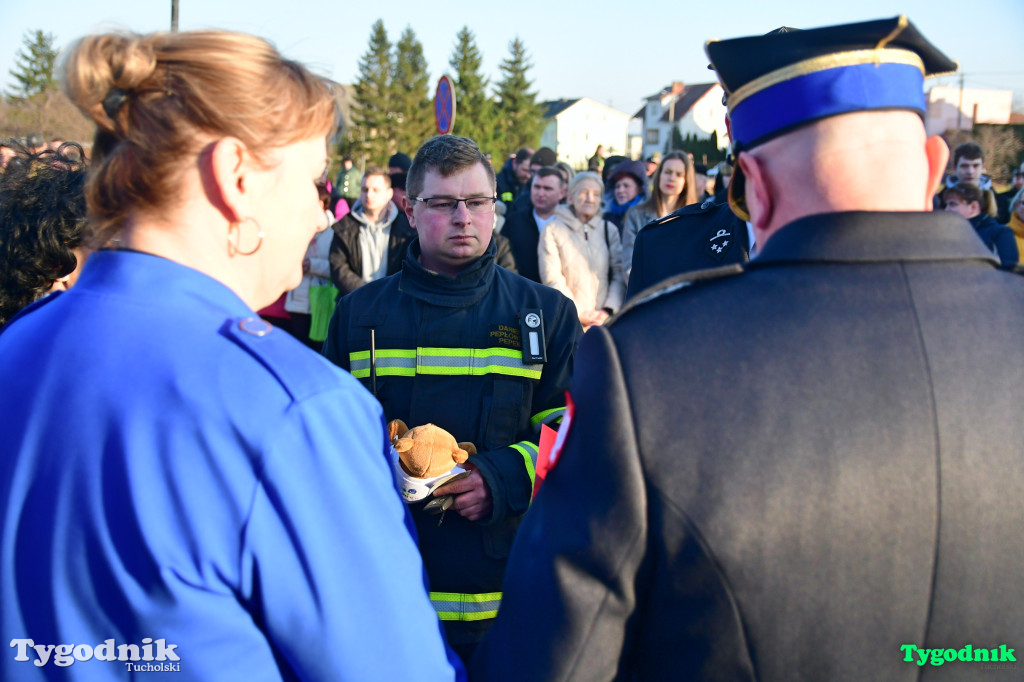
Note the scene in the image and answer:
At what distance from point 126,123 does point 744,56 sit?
1.06 metres

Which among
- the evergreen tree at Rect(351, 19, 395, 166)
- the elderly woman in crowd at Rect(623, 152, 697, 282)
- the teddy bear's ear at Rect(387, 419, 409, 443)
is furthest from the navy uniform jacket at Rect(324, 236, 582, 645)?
the evergreen tree at Rect(351, 19, 395, 166)

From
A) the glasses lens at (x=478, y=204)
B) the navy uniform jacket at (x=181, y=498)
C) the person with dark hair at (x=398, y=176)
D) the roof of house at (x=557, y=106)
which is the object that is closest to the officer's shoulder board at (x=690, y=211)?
the glasses lens at (x=478, y=204)

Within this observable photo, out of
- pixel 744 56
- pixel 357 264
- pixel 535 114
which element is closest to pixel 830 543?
pixel 744 56

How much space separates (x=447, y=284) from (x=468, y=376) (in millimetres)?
344

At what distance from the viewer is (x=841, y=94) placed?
1.24 m

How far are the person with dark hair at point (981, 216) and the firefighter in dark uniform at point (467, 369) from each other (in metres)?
4.84

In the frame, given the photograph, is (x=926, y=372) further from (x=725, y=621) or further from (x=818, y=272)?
(x=725, y=621)

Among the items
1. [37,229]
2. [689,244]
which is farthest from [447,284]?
[37,229]

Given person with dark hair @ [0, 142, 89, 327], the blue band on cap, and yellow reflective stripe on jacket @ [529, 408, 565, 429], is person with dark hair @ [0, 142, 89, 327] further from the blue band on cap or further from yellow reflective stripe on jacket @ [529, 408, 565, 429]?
the blue band on cap

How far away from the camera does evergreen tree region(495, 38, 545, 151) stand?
6181 cm

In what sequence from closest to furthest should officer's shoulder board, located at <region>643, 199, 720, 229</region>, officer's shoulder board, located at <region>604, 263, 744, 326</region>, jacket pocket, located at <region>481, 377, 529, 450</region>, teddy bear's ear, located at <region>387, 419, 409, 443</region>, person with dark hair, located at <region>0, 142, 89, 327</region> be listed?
officer's shoulder board, located at <region>604, 263, 744, 326</region>
person with dark hair, located at <region>0, 142, 89, 327</region>
teddy bear's ear, located at <region>387, 419, 409, 443</region>
jacket pocket, located at <region>481, 377, 529, 450</region>
officer's shoulder board, located at <region>643, 199, 720, 229</region>

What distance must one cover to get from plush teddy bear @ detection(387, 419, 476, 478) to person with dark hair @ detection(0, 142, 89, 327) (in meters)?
1.09

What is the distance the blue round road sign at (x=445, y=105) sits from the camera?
7561mm

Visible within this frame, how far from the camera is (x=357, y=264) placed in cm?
645
